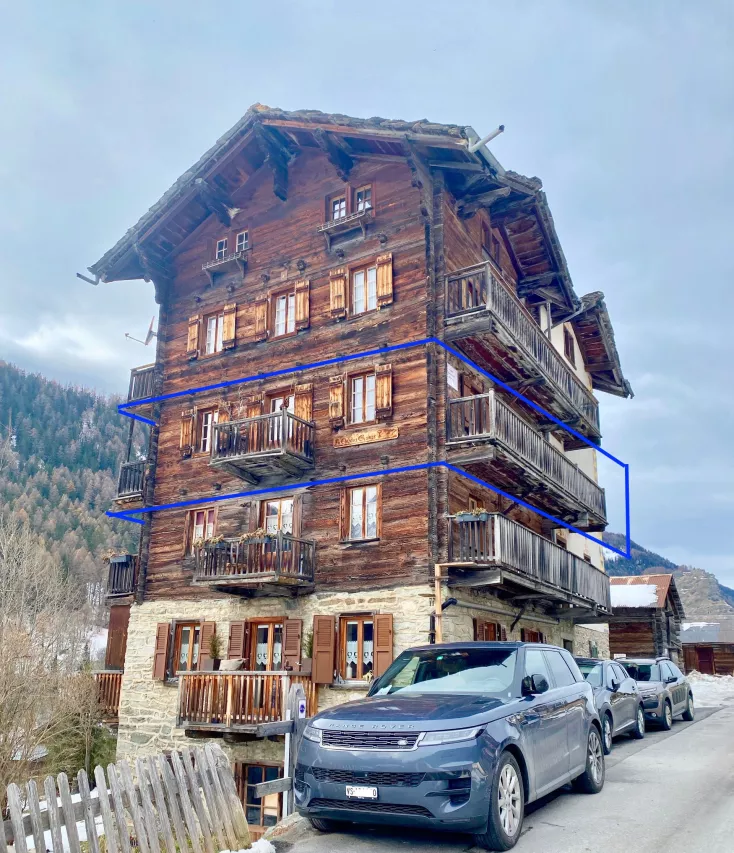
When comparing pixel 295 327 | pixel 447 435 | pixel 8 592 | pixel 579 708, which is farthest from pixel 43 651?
pixel 579 708

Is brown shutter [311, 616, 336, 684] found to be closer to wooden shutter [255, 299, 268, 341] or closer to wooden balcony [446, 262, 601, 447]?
wooden balcony [446, 262, 601, 447]

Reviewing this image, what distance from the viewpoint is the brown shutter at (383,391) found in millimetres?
20344

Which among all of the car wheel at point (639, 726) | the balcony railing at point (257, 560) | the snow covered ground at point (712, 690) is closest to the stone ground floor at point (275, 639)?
the balcony railing at point (257, 560)

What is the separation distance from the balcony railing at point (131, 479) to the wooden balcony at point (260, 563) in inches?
199

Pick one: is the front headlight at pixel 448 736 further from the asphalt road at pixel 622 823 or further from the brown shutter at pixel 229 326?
the brown shutter at pixel 229 326

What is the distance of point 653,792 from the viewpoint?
10.1 meters

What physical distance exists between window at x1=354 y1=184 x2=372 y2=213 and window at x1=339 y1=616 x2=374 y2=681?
11.2 meters

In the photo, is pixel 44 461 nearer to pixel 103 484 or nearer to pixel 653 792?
pixel 103 484

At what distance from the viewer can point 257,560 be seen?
64.3 ft

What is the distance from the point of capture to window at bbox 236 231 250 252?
82.4 feet

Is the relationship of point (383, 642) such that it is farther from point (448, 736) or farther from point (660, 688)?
point (448, 736)

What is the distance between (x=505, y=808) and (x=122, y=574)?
62.7ft

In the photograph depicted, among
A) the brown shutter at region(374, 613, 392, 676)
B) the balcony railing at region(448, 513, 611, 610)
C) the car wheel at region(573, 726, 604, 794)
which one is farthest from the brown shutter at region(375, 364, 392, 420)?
the car wheel at region(573, 726, 604, 794)

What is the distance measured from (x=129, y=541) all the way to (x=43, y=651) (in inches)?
2716
